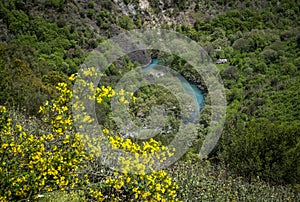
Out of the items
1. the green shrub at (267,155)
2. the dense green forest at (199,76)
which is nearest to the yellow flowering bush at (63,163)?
the dense green forest at (199,76)

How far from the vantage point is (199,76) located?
291 feet

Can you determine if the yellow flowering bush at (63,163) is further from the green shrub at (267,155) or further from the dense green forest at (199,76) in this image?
the green shrub at (267,155)

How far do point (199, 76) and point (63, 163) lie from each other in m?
84.1

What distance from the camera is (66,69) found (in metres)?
72.9

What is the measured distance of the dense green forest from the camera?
47.9ft

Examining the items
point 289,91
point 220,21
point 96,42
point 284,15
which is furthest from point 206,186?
point 284,15

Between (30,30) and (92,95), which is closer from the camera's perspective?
(92,95)

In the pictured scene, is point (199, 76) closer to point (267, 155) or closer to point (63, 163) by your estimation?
point (267, 155)

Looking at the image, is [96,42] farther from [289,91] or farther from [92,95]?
[92,95]

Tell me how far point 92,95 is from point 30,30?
83.1 m

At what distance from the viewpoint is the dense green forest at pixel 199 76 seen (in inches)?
574

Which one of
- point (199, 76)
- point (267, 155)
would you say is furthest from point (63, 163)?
point (199, 76)

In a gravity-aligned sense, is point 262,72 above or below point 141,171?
below

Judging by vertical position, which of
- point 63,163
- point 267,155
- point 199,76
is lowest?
point 199,76
